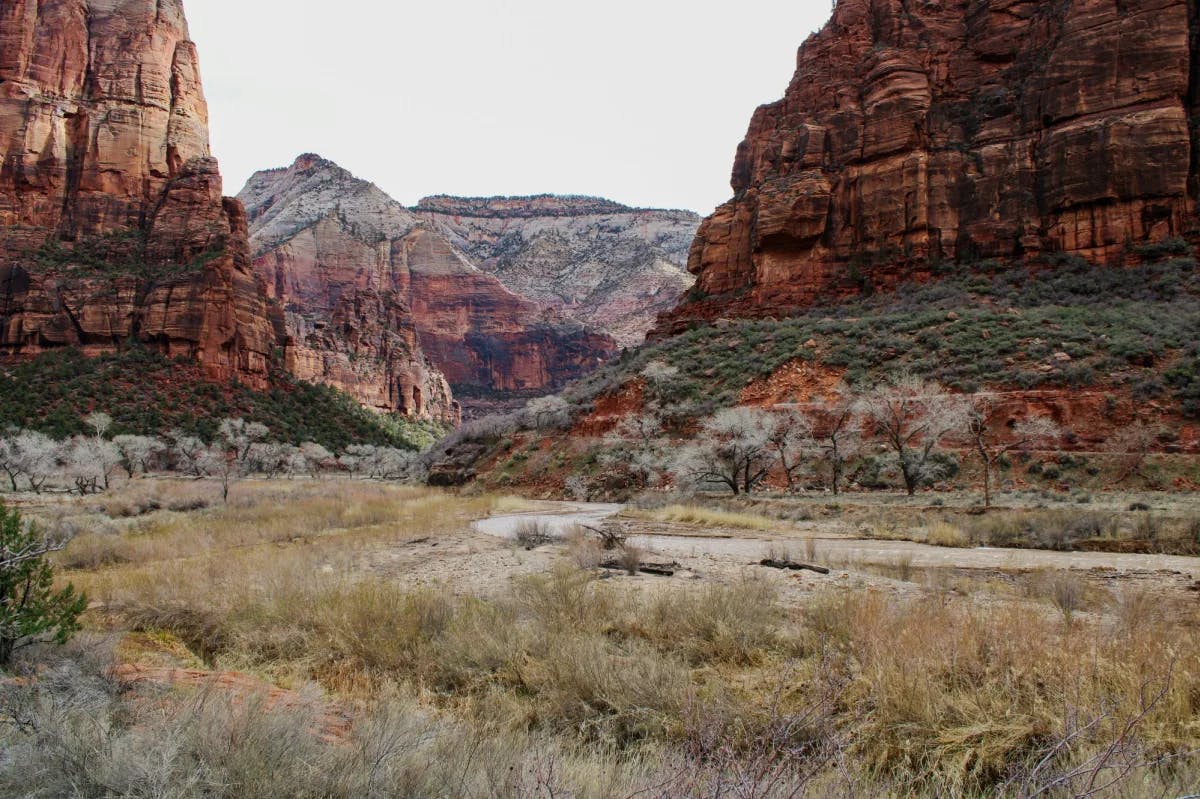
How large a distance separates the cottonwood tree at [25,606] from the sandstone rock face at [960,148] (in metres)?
44.9

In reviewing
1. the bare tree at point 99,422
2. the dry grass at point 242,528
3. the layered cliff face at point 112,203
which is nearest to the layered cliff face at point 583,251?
the layered cliff face at point 112,203

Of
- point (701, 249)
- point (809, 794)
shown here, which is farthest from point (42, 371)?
point (809, 794)

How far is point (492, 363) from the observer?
15688 cm

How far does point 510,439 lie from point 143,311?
42.4 metres

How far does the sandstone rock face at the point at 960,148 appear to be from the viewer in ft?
122

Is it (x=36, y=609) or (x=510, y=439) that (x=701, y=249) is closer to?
(x=510, y=439)

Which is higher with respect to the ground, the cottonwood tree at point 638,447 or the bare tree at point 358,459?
the cottonwood tree at point 638,447

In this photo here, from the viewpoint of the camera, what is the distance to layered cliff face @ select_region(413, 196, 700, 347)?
14688 cm

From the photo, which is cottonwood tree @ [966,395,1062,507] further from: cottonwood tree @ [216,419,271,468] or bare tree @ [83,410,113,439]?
bare tree @ [83,410,113,439]

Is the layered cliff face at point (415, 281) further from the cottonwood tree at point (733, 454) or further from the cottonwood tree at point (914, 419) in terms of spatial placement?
the cottonwood tree at point (914, 419)

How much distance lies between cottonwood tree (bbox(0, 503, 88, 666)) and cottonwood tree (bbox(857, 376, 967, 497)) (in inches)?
915

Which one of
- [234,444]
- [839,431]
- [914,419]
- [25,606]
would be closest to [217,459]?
[234,444]

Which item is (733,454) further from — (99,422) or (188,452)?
(99,422)

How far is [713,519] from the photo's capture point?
18.4m
